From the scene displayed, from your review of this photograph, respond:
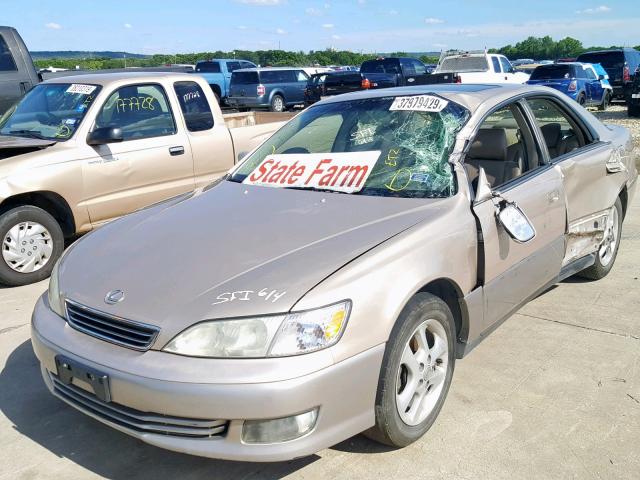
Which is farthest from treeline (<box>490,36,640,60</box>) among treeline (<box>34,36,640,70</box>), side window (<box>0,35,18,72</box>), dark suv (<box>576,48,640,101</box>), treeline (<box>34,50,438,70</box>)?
side window (<box>0,35,18,72</box>)

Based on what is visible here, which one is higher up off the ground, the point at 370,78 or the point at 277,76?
the point at 277,76

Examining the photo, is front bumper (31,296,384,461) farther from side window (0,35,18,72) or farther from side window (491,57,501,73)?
side window (491,57,501,73)

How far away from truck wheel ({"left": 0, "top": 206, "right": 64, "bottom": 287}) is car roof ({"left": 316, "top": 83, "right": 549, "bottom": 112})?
2.80 meters

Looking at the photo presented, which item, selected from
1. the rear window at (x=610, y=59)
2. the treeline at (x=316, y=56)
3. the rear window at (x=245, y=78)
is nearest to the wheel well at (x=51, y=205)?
the rear window at (x=245, y=78)

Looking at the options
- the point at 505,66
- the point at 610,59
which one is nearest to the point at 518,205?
the point at 505,66

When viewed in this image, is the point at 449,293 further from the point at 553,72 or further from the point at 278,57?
the point at 278,57

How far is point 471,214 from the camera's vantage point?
3229 millimetres

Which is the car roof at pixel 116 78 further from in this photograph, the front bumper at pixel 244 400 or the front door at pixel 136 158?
the front bumper at pixel 244 400

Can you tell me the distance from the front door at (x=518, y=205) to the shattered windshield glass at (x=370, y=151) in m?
0.28

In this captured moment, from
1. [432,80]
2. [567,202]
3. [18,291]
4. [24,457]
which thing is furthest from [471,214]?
[432,80]

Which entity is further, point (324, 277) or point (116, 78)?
point (116, 78)

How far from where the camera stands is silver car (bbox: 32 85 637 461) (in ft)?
7.90

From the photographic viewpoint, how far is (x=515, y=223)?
3365 mm

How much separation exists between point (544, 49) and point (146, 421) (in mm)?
78688
